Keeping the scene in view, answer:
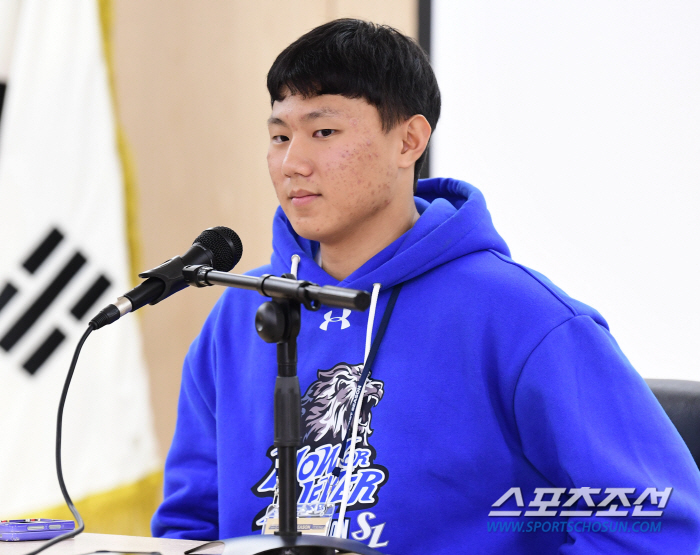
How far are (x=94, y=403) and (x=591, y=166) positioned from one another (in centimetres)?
175

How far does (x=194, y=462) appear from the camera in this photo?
1524 mm

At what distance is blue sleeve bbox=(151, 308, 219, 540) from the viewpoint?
1458 millimetres

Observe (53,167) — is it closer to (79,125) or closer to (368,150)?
(79,125)

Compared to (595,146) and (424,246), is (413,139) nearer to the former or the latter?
(424,246)

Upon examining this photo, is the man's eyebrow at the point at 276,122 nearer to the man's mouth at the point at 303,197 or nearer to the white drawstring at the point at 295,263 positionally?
the man's mouth at the point at 303,197

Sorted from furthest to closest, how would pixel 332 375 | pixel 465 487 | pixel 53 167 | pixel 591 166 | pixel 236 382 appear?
pixel 591 166 < pixel 53 167 < pixel 236 382 < pixel 332 375 < pixel 465 487

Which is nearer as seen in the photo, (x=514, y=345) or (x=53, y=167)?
(x=514, y=345)

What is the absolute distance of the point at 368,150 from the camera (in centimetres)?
137

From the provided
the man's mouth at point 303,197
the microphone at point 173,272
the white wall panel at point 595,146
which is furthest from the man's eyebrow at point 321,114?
the white wall panel at point 595,146

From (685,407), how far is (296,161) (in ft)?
2.71

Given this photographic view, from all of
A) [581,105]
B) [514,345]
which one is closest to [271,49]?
[581,105]

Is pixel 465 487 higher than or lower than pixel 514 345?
lower

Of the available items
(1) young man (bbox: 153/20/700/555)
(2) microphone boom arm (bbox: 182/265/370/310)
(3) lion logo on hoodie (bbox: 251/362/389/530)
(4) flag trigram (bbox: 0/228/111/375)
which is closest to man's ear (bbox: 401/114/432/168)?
(1) young man (bbox: 153/20/700/555)

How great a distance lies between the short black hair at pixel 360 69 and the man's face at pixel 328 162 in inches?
0.8
